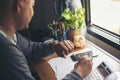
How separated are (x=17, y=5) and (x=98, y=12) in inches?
52.8

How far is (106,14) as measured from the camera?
2.02m

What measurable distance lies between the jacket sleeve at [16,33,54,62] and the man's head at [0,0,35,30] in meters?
0.51

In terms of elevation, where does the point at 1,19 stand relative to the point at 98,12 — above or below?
above

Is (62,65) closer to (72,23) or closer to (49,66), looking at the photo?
(49,66)

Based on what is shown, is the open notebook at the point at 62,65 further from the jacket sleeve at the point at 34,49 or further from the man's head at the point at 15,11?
the man's head at the point at 15,11

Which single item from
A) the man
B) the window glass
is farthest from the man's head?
the window glass

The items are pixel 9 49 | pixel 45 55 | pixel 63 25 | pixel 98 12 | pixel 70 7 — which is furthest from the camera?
pixel 98 12

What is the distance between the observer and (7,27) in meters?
0.95

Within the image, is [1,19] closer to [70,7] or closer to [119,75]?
[119,75]

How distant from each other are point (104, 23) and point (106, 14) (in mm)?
81

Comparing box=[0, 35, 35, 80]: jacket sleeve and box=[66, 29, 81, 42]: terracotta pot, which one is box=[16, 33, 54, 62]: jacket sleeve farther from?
box=[0, 35, 35, 80]: jacket sleeve

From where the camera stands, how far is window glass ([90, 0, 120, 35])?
6.01 ft

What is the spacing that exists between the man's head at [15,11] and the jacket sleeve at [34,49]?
20.3 inches

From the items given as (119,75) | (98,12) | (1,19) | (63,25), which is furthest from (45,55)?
(98,12)
